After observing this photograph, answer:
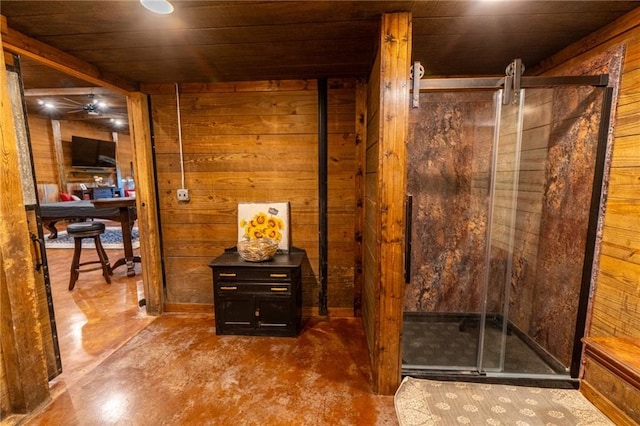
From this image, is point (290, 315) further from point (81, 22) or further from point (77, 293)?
point (77, 293)

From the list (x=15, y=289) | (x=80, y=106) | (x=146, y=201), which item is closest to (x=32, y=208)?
(x=15, y=289)

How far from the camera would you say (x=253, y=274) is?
7.78ft

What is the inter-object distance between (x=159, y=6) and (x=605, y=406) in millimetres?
3180

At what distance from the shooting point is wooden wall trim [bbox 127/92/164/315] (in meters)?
2.59

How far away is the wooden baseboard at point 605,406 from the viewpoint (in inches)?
58.3

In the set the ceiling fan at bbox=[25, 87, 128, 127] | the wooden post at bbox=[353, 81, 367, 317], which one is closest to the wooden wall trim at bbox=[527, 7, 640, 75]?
the wooden post at bbox=[353, 81, 367, 317]

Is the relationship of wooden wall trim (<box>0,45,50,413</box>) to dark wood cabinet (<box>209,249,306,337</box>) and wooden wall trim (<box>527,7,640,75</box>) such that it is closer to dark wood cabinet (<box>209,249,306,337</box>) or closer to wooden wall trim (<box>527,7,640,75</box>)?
dark wood cabinet (<box>209,249,306,337</box>)

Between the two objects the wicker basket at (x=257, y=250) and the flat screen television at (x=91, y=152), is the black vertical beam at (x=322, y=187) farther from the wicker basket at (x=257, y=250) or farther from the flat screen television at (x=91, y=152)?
the flat screen television at (x=91, y=152)

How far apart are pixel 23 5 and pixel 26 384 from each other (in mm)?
2010

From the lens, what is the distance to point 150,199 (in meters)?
2.68

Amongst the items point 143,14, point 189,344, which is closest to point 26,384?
point 189,344

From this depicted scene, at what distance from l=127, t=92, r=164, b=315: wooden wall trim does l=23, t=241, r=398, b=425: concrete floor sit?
0.28m

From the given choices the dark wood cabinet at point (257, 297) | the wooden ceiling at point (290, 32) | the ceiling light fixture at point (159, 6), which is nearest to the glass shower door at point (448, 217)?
the wooden ceiling at point (290, 32)

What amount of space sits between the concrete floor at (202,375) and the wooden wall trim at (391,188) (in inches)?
10.6
